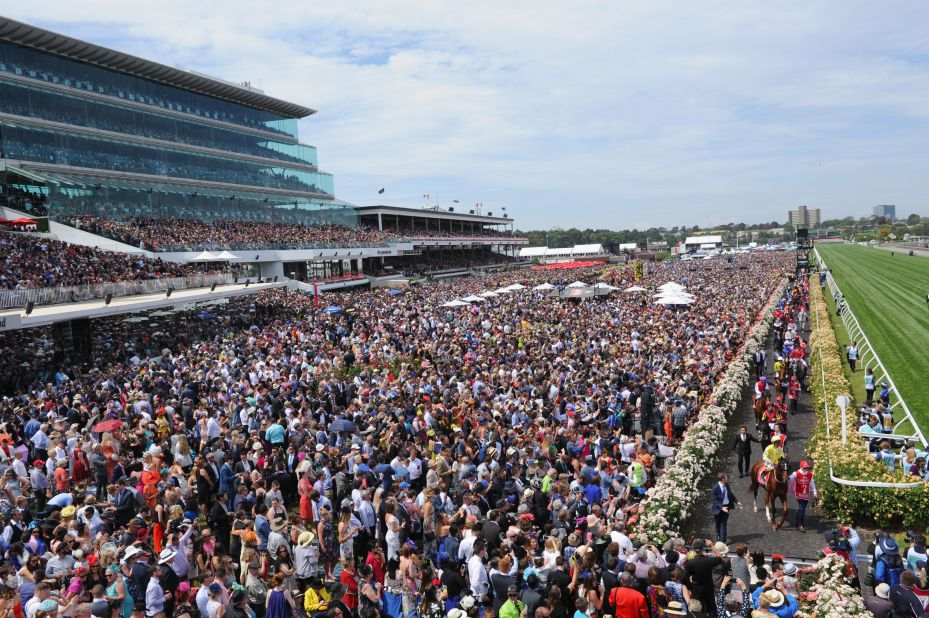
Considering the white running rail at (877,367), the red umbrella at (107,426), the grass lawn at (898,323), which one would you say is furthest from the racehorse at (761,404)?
the red umbrella at (107,426)

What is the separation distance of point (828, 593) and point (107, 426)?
11527 millimetres

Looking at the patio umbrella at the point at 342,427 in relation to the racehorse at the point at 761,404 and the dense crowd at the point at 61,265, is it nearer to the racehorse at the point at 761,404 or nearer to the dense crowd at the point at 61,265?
the racehorse at the point at 761,404

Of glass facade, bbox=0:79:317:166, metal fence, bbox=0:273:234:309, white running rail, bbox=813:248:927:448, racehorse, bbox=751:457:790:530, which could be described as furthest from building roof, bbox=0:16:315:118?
white running rail, bbox=813:248:927:448

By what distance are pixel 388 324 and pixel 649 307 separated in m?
13.2

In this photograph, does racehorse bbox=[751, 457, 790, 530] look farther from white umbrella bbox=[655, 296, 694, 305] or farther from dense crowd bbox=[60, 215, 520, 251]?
dense crowd bbox=[60, 215, 520, 251]

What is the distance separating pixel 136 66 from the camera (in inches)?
1854

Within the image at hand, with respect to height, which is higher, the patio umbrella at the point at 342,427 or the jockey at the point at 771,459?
the patio umbrella at the point at 342,427

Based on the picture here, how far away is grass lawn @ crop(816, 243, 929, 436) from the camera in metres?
17.5

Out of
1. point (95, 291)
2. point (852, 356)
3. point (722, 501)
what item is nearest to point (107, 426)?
point (722, 501)

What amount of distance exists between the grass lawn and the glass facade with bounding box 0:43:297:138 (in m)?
47.6

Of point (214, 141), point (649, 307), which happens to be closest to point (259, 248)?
point (214, 141)

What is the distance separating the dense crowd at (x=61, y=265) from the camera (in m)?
23.6

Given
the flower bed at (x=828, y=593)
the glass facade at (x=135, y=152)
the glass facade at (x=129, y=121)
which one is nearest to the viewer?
the flower bed at (x=828, y=593)

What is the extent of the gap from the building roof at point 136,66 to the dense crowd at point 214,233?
40.4 ft
